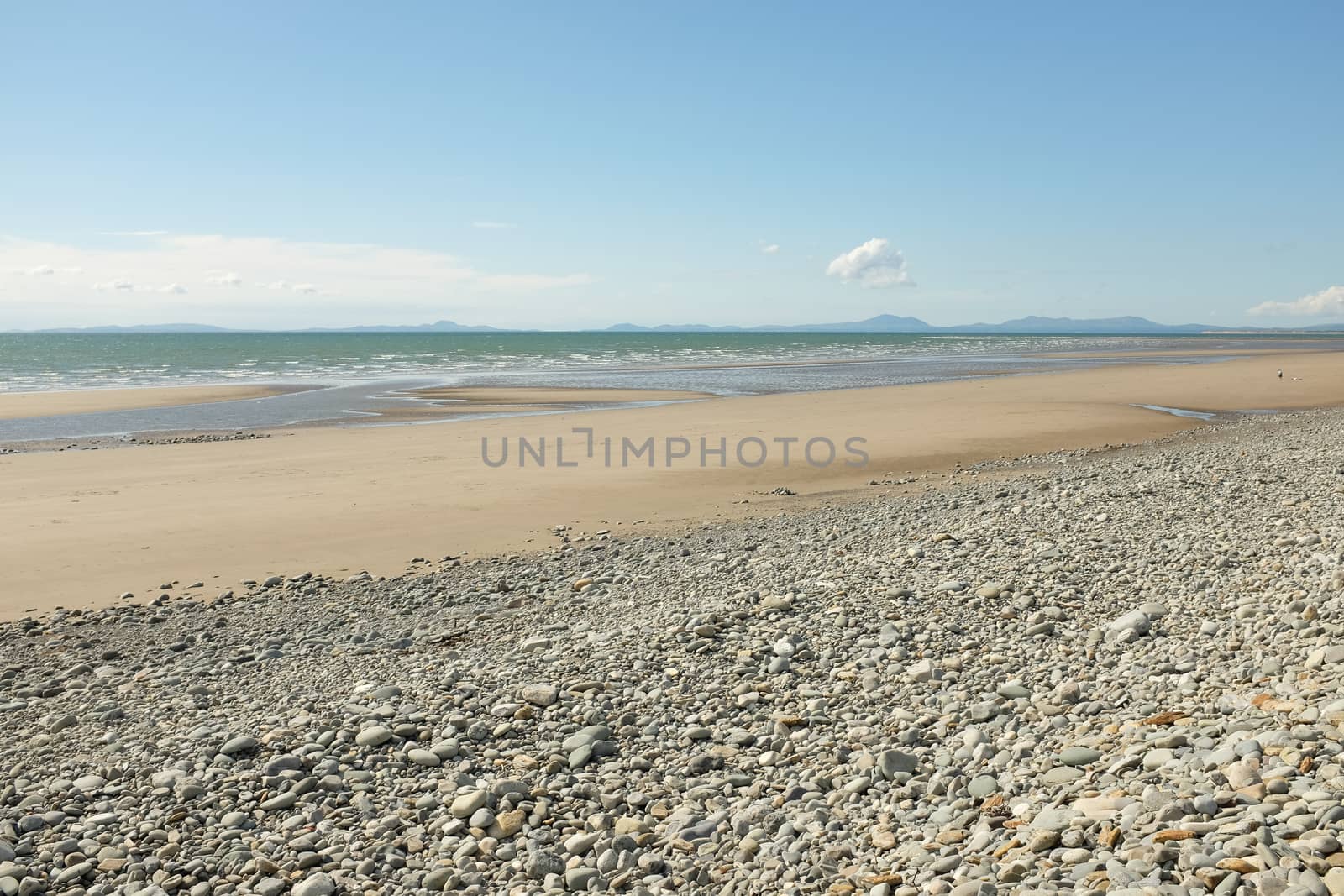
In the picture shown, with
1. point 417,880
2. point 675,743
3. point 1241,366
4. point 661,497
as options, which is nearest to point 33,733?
point 417,880

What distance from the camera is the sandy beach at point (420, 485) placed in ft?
39.9

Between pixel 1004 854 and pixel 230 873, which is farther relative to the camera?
pixel 230 873

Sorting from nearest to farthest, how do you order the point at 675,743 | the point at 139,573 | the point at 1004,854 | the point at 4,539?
1. the point at 1004,854
2. the point at 675,743
3. the point at 139,573
4. the point at 4,539

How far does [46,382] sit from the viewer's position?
4806cm

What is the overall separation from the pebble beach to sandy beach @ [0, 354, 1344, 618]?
1577 millimetres

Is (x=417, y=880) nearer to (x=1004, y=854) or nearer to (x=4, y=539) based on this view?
(x=1004, y=854)

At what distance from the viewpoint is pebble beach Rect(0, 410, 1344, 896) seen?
4.68m

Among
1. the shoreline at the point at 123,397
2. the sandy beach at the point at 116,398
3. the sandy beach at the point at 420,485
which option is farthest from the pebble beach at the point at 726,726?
the sandy beach at the point at 116,398

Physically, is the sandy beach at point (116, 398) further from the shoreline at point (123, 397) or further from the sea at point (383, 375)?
the sea at point (383, 375)

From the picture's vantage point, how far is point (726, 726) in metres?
6.55

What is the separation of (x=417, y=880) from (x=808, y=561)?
247 inches

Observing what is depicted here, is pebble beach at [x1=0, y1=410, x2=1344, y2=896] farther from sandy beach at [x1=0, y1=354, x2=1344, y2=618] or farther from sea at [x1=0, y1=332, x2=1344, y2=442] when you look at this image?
sea at [x1=0, y1=332, x2=1344, y2=442]

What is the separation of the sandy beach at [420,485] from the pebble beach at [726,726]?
1.58 m

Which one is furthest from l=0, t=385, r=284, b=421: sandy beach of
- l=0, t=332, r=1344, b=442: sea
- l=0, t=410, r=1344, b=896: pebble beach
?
l=0, t=410, r=1344, b=896: pebble beach
